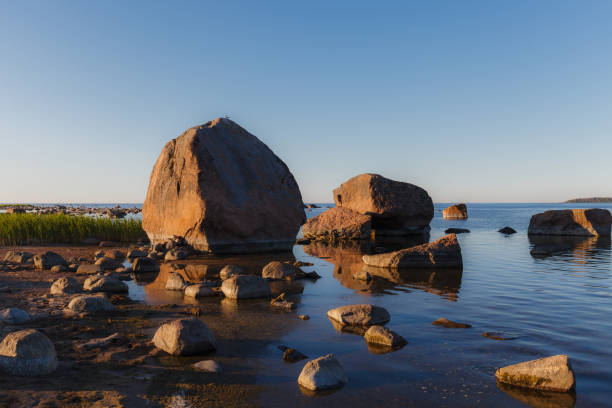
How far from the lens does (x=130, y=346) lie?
584cm

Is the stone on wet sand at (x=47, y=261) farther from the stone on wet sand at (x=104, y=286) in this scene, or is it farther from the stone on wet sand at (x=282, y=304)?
the stone on wet sand at (x=282, y=304)

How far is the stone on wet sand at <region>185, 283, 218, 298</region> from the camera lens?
30.5 feet

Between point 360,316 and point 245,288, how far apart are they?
10.1ft

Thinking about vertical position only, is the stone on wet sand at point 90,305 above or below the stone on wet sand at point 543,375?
above

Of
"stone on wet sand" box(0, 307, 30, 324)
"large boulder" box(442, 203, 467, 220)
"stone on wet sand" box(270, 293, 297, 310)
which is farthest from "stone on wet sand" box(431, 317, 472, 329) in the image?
"large boulder" box(442, 203, 467, 220)

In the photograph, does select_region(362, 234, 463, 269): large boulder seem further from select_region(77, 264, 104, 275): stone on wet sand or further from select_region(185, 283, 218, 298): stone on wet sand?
select_region(77, 264, 104, 275): stone on wet sand

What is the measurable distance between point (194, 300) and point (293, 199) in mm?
11309

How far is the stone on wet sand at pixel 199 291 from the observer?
9297 millimetres

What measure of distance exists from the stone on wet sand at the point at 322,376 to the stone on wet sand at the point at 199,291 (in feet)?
16.7

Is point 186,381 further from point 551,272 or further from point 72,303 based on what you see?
point 551,272

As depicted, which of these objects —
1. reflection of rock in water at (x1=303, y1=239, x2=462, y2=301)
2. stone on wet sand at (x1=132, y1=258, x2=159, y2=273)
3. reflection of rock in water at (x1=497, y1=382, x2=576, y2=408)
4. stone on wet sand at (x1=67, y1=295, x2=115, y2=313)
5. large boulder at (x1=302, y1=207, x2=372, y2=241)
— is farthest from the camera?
large boulder at (x1=302, y1=207, x2=372, y2=241)

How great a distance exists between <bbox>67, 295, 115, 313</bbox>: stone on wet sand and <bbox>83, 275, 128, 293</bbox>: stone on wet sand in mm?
1816

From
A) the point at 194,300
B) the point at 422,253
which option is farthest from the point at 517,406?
the point at 422,253

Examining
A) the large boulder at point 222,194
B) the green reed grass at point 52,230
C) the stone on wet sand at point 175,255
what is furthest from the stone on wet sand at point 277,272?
the green reed grass at point 52,230
